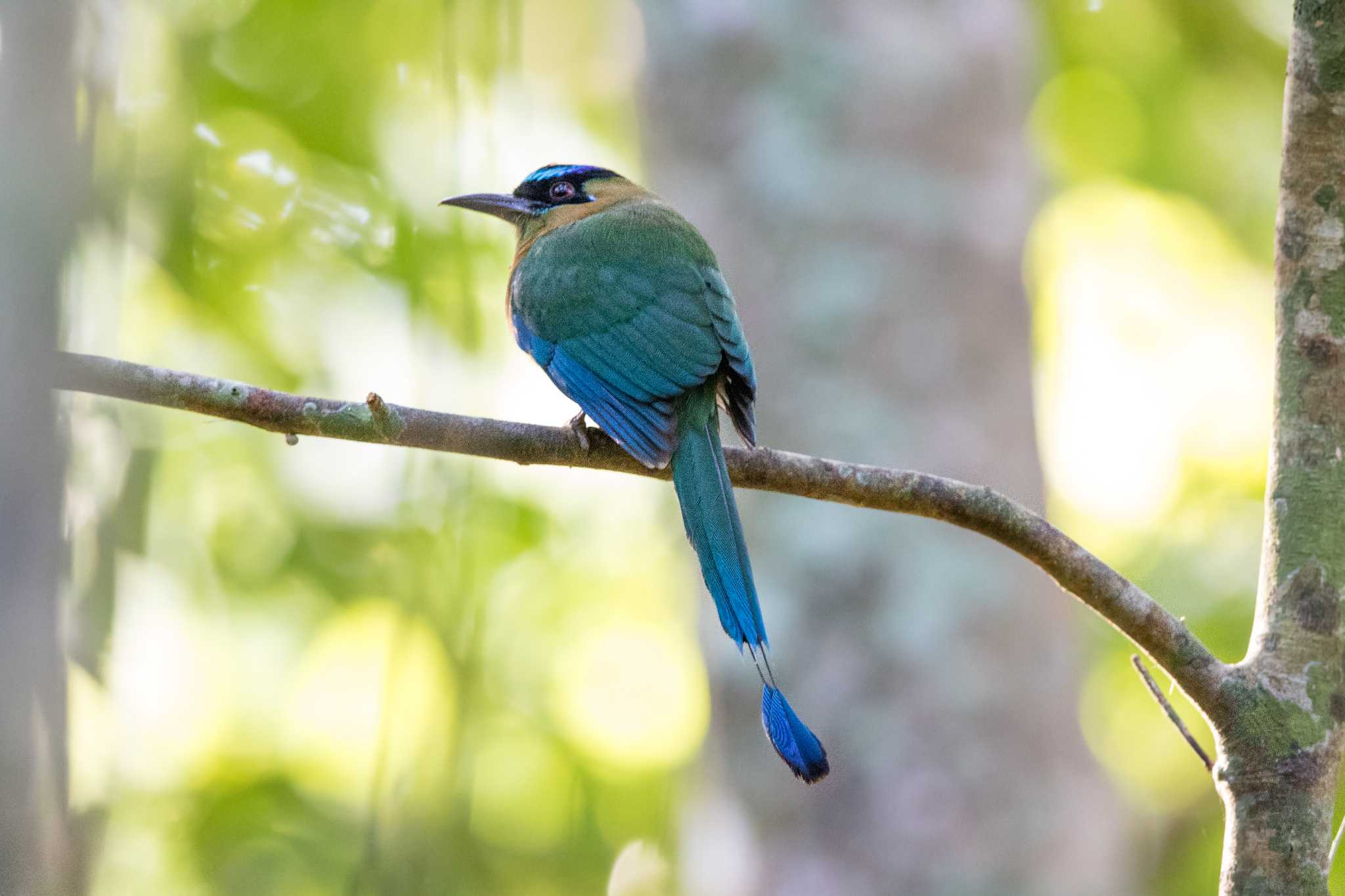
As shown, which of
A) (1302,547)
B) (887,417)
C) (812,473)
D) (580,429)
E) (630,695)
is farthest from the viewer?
(630,695)

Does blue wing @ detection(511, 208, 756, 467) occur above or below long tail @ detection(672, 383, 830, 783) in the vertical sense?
above

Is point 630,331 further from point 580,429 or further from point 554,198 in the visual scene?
point 554,198

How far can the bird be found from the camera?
2.70 m

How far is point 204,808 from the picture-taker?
16.4 ft

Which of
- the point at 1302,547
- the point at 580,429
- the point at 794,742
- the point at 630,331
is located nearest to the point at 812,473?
the point at 794,742

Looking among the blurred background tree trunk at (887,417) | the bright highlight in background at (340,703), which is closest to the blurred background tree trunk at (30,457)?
the bright highlight in background at (340,703)

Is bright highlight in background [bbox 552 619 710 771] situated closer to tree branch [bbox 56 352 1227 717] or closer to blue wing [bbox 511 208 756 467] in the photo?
blue wing [bbox 511 208 756 467]

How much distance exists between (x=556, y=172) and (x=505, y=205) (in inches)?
9.2

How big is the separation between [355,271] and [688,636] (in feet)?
7.07

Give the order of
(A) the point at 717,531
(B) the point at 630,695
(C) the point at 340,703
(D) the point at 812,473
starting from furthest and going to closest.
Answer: (B) the point at 630,695 < (C) the point at 340,703 < (A) the point at 717,531 < (D) the point at 812,473

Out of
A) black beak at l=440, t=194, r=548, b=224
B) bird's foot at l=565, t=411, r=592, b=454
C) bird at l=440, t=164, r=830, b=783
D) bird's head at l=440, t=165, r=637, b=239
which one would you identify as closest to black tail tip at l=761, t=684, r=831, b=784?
bird at l=440, t=164, r=830, b=783

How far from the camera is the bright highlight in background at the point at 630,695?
240 inches

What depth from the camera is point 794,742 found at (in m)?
2.20

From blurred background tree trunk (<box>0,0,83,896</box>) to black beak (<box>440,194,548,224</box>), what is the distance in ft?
9.44
